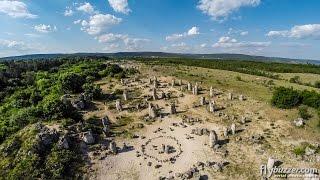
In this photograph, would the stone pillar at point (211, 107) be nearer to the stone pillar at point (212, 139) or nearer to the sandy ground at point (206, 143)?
the sandy ground at point (206, 143)

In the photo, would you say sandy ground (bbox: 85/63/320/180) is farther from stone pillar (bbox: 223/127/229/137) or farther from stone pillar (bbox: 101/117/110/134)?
stone pillar (bbox: 101/117/110/134)

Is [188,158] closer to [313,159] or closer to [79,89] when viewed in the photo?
[313,159]

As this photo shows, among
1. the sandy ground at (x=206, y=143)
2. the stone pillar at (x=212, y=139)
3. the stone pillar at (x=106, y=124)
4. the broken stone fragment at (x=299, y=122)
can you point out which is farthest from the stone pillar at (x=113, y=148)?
the broken stone fragment at (x=299, y=122)

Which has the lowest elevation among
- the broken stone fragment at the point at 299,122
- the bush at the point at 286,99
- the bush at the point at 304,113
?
the broken stone fragment at the point at 299,122

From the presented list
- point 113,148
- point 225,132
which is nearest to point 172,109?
point 225,132

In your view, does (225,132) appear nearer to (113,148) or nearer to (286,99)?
(113,148)

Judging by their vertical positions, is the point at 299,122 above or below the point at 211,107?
below

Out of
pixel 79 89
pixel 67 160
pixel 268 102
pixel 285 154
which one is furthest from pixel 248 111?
pixel 79 89

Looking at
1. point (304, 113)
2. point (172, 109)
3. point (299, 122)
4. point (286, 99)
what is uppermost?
point (286, 99)

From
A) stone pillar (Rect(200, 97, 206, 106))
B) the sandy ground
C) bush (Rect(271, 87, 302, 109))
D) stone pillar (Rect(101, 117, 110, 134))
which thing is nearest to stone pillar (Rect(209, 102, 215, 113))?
the sandy ground

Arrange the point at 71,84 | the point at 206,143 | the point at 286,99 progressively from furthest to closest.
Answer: the point at 71,84
the point at 286,99
the point at 206,143

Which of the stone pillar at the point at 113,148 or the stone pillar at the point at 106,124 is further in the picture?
the stone pillar at the point at 106,124
